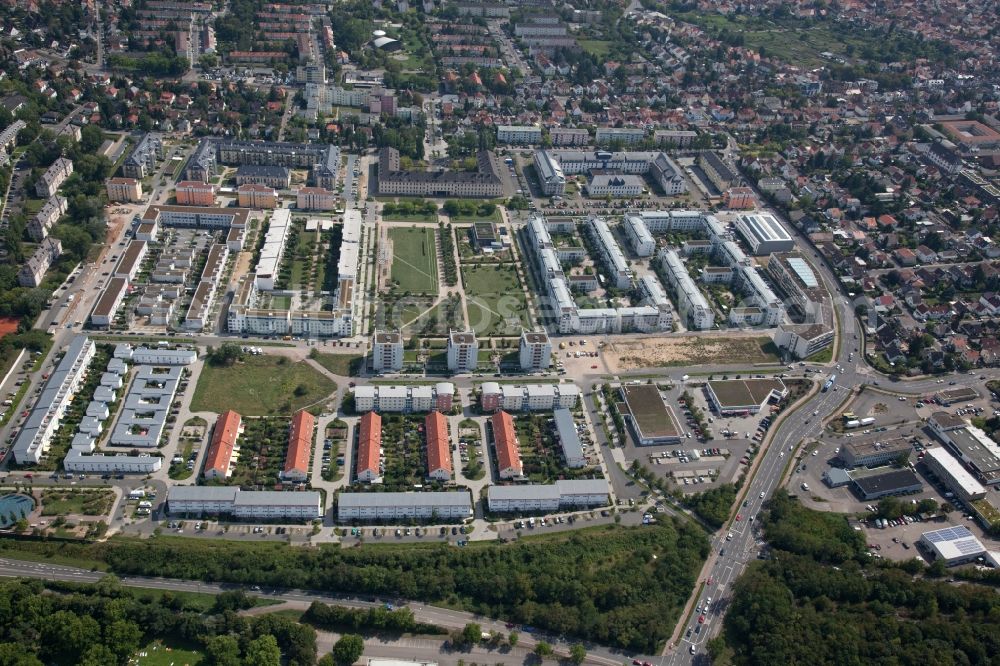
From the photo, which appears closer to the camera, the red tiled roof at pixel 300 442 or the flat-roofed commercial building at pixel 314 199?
the red tiled roof at pixel 300 442

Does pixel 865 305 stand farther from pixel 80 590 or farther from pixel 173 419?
pixel 80 590

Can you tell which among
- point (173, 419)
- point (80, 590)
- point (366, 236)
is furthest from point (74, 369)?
point (366, 236)

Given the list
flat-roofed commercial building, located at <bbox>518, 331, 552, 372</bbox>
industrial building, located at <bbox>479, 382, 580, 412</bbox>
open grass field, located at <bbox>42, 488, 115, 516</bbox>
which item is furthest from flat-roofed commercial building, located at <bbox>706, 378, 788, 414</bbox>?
open grass field, located at <bbox>42, 488, 115, 516</bbox>

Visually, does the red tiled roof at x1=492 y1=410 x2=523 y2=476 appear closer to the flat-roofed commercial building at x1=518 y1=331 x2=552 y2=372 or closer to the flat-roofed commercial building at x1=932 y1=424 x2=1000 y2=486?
the flat-roofed commercial building at x1=518 y1=331 x2=552 y2=372

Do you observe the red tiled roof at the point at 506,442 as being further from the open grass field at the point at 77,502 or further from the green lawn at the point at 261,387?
the open grass field at the point at 77,502

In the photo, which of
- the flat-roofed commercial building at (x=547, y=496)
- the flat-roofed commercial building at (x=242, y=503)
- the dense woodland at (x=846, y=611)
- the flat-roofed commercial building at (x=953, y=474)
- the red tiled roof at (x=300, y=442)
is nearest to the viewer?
the dense woodland at (x=846, y=611)

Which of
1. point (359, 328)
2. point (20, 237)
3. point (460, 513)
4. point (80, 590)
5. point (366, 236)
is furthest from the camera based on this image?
point (366, 236)

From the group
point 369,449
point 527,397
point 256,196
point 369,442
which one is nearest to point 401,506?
point 369,449

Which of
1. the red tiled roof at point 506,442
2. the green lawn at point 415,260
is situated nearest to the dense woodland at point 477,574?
the red tiled roof at point 506,442
